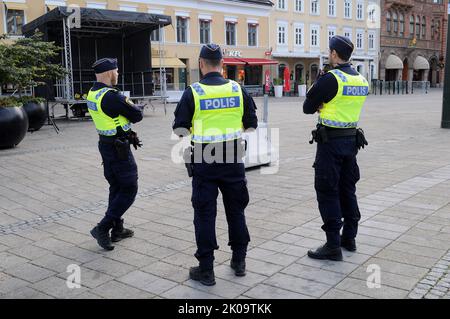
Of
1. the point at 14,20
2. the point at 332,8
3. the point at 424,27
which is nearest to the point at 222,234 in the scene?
the point at 14,20

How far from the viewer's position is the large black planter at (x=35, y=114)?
14.0m

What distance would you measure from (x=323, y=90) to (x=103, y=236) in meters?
2.46

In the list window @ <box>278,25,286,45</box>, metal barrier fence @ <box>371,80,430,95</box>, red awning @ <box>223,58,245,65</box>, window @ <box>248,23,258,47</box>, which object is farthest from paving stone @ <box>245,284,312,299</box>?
window @ <box>278,25,286,45</box>

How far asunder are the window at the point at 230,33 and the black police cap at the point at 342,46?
1383 inches

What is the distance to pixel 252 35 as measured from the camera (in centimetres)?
4044

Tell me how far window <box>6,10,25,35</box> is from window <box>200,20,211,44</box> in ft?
42.3

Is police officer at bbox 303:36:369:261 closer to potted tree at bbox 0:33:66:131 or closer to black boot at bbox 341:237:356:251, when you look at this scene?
black boot at bbox 341:237:356:251

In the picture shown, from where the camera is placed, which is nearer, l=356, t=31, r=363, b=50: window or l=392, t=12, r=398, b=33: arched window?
l=356, t=31, r=363, b=50: window

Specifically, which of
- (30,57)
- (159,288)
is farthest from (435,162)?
(30,57)

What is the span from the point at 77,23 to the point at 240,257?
601 inches

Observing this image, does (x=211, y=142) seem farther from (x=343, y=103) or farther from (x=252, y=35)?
(x=252, y=35)

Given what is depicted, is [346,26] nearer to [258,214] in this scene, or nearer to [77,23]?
[77,23]

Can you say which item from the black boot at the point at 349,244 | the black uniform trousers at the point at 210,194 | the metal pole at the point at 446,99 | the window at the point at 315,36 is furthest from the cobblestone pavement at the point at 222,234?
the window at the point at 315,36

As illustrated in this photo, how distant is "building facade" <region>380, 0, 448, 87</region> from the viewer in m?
53.4
